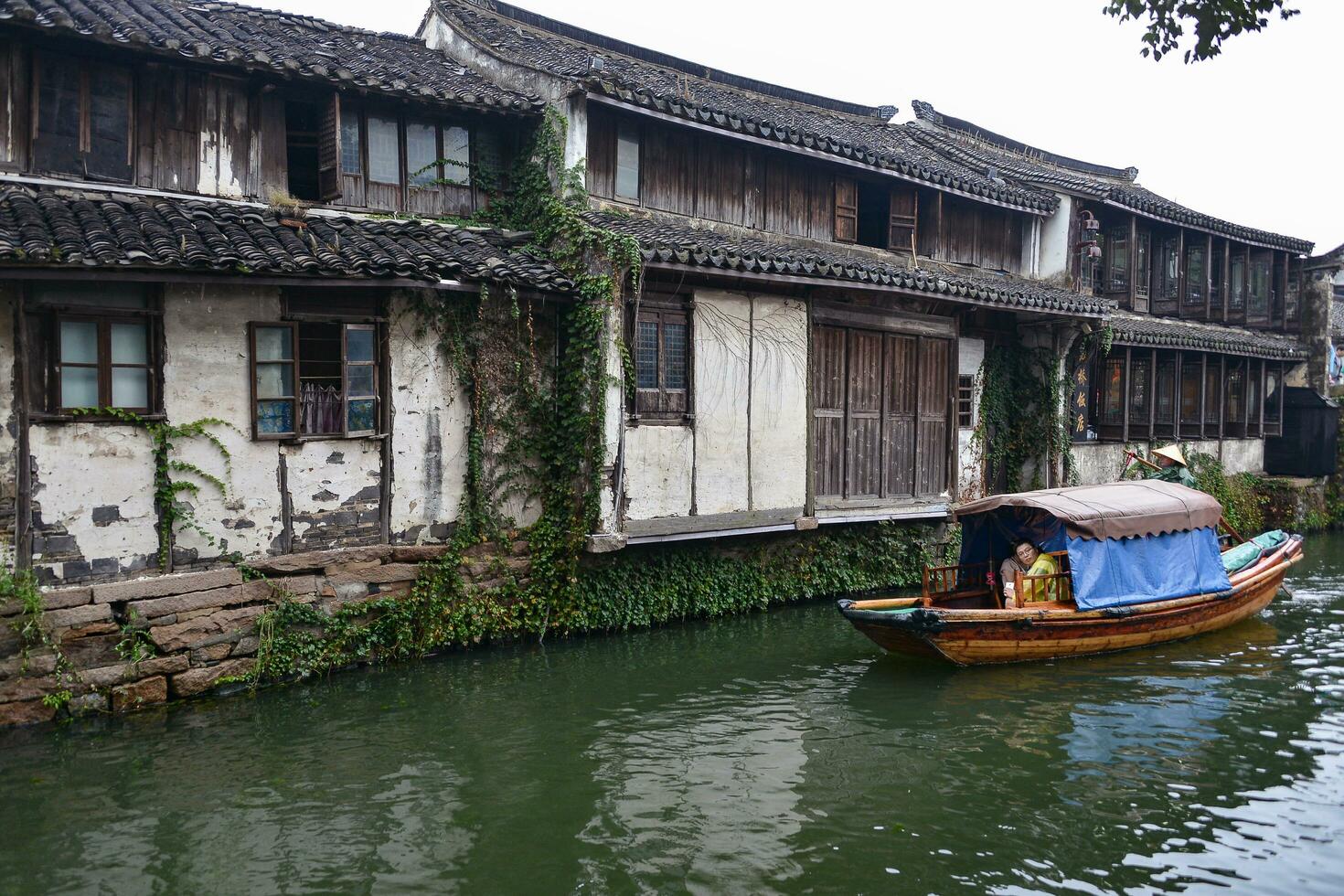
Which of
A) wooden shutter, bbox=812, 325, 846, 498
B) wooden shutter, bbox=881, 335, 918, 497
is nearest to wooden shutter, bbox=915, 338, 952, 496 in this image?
wooden shutter, bbox=881, 335, 918, 497

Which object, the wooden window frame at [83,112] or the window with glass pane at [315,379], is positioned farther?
the window with glass pane at [315,379]

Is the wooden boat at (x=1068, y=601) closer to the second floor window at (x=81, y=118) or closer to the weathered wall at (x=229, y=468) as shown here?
the weathered wall at (x=229, y=468)

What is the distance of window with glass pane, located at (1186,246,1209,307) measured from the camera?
73.3 feet

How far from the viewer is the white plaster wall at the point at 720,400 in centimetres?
1237

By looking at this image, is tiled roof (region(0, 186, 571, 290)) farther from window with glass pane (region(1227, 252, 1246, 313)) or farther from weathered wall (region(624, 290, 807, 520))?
window with glass pane (region(1227, 252, 1246, 313))

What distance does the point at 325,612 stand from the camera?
1005 cm

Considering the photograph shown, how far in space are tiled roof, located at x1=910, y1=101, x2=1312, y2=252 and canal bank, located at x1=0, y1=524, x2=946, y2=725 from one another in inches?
384

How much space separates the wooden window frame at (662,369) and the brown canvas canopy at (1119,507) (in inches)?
140

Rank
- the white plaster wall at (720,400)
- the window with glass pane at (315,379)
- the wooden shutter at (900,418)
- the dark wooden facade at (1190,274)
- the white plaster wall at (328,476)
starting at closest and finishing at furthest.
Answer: the window with glass pane at (315,379), the white plaster wall at (328,476), the white plaster wall at (720,400), the wooden shutter at (900,418), the dark wooden facade at (1190,274)

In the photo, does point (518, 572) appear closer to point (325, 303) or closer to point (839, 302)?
point (325, 303)

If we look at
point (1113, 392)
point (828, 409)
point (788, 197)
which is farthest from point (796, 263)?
point (1113, 392)

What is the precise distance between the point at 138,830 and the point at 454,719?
275cm

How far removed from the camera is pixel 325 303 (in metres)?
10.1

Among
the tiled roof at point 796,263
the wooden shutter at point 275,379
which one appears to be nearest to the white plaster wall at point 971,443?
the tiled roof at point 796,263
